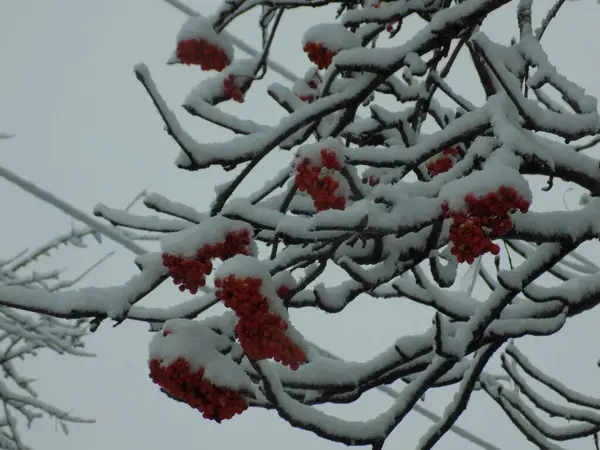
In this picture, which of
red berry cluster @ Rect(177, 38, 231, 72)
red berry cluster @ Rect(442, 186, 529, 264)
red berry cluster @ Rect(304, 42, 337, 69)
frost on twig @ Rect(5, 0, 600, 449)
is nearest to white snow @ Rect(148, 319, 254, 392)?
frost on twig @ Rect(5, 0, 600, 449)

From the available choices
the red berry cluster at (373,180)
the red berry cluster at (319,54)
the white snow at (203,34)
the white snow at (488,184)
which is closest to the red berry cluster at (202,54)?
the white snow at (203,34)

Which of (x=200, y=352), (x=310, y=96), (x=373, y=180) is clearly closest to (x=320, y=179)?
(x=200, y=352)

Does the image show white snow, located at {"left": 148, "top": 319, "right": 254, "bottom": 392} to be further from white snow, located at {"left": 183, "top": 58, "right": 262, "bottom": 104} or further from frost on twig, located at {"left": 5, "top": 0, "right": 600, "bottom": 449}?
white snow, located at {"left": 183, "top": 58, "right": 262, "bottom": 104}

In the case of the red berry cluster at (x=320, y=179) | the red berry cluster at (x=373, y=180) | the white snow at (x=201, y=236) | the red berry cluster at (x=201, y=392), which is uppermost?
the red berry cluster at (x=373, y=180)

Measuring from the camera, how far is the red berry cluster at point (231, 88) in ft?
6.21

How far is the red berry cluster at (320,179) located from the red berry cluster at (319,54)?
38cm

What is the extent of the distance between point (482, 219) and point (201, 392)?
0.58 m

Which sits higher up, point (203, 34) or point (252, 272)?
point (203, 34)

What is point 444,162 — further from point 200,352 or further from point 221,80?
point 200,352

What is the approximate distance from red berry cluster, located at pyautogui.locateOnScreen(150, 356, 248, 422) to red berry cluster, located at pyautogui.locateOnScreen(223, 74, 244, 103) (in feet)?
2.67

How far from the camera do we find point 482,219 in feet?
3.63

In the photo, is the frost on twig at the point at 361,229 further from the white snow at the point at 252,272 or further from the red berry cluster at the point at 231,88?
the red berry cluster at the point at 231,88

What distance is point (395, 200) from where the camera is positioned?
1.23 m

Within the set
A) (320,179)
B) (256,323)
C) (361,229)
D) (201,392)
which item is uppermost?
(320,179)
